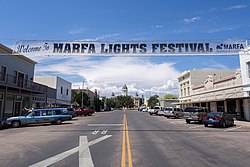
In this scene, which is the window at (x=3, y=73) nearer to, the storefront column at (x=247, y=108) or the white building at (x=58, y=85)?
the white building at (x=58, y=85)

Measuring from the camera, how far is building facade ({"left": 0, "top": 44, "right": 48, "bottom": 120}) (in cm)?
2475

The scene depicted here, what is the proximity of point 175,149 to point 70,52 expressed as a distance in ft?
32.6

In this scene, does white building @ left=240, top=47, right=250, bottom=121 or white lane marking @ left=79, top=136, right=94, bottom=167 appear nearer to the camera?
white lane marking @ left=79, top=136, right=94, bottom=167

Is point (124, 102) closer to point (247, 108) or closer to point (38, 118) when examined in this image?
point (247, 108)

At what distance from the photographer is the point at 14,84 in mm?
26750

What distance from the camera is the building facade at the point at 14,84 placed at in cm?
2475

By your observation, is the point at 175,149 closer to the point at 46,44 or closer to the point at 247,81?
the point at 46,44

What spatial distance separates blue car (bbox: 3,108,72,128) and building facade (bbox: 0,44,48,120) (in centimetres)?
457

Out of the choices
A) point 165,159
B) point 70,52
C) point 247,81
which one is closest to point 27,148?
point 165,159

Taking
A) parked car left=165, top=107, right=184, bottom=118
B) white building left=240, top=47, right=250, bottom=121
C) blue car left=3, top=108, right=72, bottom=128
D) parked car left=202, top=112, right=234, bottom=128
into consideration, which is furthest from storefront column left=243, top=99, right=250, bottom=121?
blue car left=3, top=108, right=72, bottom=128

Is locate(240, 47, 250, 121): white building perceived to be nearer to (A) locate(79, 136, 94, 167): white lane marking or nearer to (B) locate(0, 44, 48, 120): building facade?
(A) locate(79, 136, 94, 167): white lane marking

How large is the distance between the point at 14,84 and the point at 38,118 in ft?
26.7

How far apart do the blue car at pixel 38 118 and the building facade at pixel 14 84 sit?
4575mm

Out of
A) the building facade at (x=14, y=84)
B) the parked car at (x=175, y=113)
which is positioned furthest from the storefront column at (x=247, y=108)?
the building facade at (x=14, y=84)
